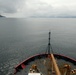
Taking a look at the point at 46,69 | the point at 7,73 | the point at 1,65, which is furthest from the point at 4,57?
the point at 46,69

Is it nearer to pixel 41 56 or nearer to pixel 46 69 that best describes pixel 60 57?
pixel 41 56

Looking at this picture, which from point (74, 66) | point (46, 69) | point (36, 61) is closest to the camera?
point (46, 69)

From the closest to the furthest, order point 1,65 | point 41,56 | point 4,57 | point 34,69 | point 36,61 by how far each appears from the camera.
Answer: point 34,69 < point 36,61 < point 41,56 < point 1,65 < point 4,57

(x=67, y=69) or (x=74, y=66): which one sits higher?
(x=67, y=69)

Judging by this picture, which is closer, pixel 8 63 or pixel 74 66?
pixel 74 66

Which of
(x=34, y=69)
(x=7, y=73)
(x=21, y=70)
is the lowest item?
(x=7, y=73)

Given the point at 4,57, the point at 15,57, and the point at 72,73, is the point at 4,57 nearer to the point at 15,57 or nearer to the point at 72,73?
the point at 15,57

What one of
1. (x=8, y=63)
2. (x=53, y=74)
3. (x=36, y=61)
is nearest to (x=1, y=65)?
(x=8, y=63)

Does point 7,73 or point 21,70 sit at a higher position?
point 21,70

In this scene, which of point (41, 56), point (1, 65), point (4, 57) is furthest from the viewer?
point (4, 57)
